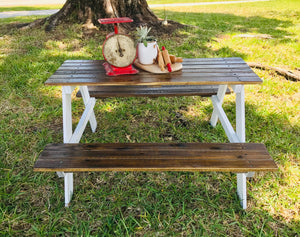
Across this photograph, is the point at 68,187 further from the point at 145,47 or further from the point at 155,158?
the point at 145,47

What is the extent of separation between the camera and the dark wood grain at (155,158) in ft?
5.44

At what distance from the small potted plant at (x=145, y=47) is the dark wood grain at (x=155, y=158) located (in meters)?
0.73

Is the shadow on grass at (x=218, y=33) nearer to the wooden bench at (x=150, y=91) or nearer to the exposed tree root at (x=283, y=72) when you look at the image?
the exposed tree root at (x=283, y=72)

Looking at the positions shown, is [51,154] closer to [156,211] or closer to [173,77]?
[156,211]

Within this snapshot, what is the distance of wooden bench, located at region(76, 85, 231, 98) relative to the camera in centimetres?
256

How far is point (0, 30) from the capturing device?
6312 mm

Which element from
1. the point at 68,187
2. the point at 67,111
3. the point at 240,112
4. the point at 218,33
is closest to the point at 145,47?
the point at 67,111

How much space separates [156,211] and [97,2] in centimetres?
510

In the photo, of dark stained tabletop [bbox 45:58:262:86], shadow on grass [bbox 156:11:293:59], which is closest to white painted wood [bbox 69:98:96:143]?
dark stained tabletop [bbox 45:58:262:86]

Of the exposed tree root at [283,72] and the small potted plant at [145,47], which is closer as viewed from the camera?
the small potted plant at [145,47]

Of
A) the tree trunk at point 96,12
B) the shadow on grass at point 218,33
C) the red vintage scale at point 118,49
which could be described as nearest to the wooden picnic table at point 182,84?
the red vintage scale at point 118,49

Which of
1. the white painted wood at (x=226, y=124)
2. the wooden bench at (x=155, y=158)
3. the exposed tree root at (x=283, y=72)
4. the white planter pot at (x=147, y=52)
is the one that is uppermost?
the white planter pot at (x=147, y=52)

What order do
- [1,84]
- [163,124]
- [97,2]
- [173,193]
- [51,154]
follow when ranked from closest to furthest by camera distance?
1. [51,154]
2. [173,193]
3. [163,124]
4. [1,84]
5. [97,2]

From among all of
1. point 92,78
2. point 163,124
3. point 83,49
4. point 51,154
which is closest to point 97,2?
point 83,49
